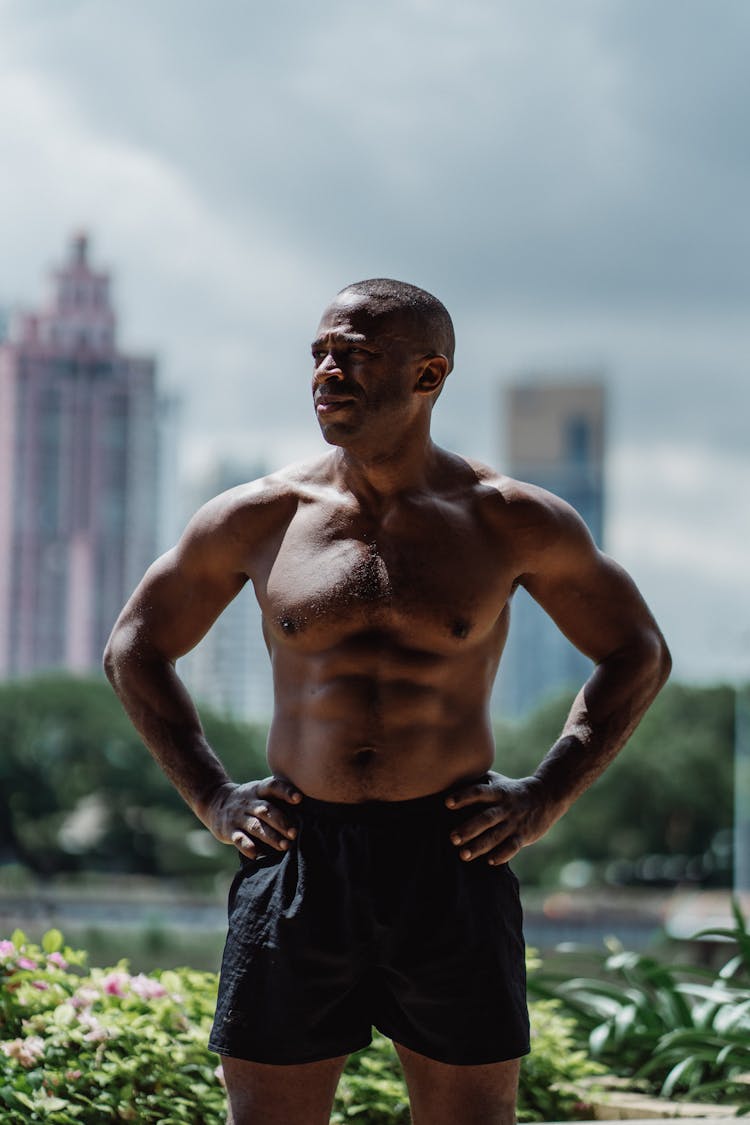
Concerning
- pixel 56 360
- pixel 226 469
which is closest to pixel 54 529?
pixel 56 360

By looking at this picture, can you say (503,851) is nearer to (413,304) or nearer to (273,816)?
(273,816)

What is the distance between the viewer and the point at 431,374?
2.21m

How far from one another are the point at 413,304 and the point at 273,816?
2.28 feet

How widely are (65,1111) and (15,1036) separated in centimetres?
27

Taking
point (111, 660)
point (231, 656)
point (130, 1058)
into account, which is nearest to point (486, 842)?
point (111, 660)

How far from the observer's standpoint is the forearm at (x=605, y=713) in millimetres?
2273

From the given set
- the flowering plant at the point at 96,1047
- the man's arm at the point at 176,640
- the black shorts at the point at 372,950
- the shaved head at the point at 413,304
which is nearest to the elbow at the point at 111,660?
the man's arm at the point at 176,640

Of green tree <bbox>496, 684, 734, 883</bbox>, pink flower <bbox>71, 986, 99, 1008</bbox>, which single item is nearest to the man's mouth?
pink flower <bbox>71, 986, 99, 1008</bbox>

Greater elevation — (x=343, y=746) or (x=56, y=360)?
(x=56, y=360)

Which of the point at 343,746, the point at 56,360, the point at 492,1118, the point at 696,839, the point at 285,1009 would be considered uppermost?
the point at 56,360

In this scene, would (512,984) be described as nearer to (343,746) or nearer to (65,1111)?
(343,746)

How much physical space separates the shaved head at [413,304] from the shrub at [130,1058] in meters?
1.47

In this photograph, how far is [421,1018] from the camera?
210cm

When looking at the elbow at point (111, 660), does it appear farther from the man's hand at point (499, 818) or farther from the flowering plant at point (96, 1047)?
the flowering plant at point (96, 1047)
